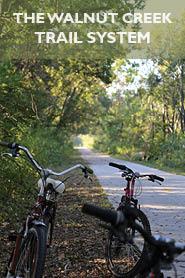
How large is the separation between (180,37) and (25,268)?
28627 mm

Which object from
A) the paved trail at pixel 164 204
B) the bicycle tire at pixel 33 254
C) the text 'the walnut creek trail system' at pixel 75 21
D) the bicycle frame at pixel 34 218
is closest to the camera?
the bicycle tire at pixel 33 254

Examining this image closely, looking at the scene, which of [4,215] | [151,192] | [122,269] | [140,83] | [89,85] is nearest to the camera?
[122,269]

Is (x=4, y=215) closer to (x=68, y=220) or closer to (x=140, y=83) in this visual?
(x=68, y=220)

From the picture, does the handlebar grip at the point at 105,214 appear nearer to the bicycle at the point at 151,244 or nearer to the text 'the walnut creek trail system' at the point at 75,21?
the bicycle at the point at 151,244

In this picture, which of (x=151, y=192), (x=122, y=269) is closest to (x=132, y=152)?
(x=151, y=192)

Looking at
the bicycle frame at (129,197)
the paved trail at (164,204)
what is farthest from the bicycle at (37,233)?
the paved trail at (164,204)

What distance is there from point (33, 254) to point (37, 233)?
0.20 metres

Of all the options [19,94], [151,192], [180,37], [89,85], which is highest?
[180,37]

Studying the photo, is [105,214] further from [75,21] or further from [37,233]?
[75,21]

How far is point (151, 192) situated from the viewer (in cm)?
1360

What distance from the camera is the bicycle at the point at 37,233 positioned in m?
3.65

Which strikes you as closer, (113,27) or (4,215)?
(4,215)

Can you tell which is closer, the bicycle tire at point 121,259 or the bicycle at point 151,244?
the bicycle at point 151,244

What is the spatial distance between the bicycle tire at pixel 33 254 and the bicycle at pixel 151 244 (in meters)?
1.39
